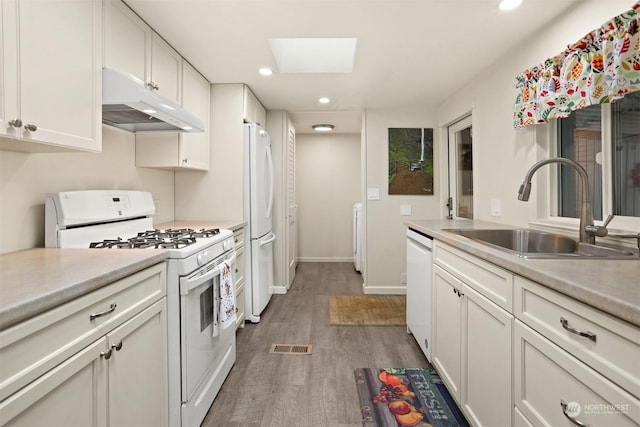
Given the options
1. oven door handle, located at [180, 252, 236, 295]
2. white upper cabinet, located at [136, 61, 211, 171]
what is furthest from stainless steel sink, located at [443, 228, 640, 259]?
white upper cabinet, located at [136, 61, 211, 171]

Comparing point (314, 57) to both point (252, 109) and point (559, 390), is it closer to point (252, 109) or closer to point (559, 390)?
point (252, 109)

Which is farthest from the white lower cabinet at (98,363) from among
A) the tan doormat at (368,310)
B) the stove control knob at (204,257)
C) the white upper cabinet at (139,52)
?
the tan doormat at (368,310)

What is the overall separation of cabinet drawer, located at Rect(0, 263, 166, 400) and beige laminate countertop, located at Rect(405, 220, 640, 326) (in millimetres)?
1345

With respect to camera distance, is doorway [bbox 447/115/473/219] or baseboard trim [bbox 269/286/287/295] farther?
baseboard trim [bbox 269/286/287/295]

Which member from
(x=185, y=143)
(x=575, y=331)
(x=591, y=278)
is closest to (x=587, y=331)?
(x=575, y=331)

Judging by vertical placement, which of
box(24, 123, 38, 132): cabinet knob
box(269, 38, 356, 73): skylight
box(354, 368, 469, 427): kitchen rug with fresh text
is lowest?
box(354, 368, 469, 427): kitchen rug with fresh text

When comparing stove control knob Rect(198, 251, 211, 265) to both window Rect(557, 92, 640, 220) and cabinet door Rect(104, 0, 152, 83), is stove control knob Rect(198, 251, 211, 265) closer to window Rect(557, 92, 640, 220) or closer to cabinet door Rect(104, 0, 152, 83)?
cabinet door Rect(104, 0, 152, 83)

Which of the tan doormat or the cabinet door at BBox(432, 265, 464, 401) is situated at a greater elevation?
the cabinet door at BBox(432, 265, 464, 401)

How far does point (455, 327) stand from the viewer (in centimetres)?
172

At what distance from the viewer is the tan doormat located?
3012 mm

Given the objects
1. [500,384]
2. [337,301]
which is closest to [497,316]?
[500,384]

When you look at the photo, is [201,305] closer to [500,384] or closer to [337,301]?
[500,384]

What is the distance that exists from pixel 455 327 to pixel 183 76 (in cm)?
251

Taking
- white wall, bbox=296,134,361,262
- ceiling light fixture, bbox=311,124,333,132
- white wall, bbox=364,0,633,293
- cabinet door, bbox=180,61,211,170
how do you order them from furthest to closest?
white wall, bbox=296,134,361,262 → ceiling light fixture, bbox=311,124,333,132 → cabinet door, bbox=180,61,211,170 → white wall, bbox=364,0,633,293
